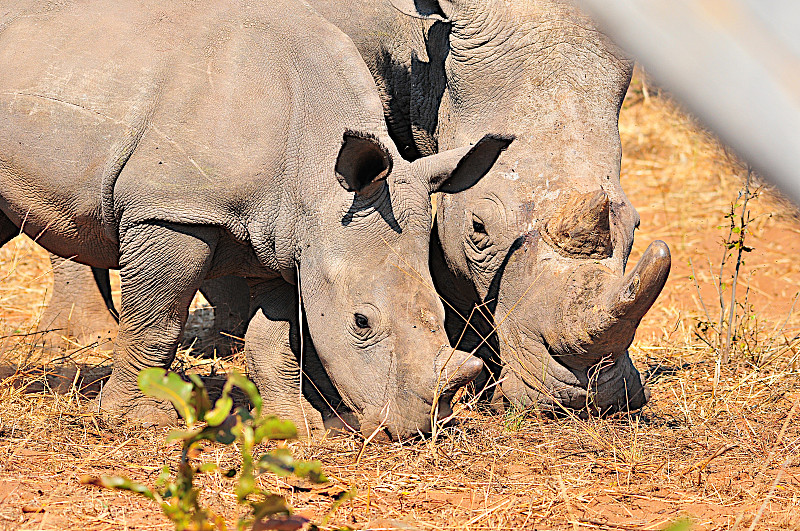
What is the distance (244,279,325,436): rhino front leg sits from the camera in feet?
14.9

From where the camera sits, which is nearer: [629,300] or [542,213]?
[629,300]

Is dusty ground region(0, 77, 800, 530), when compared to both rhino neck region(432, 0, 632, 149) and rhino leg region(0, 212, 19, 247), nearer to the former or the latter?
rhino leg region(0, 212, 19, 247)

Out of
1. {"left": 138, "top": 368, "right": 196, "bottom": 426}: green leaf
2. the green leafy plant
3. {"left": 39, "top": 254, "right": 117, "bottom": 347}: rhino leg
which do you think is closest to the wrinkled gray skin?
Result: the green leafy plant

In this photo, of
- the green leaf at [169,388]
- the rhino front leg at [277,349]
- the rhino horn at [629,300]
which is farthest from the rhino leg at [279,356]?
the green leaf at [169,388]

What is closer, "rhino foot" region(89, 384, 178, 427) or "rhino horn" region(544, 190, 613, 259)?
"rhino horn" region(544, 190, 613, 259)

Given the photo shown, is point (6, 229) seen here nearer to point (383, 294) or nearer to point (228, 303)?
point (228, 303)

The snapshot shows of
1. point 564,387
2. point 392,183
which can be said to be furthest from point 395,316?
point 564,387

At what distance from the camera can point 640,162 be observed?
418 inches

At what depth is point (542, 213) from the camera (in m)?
4.08

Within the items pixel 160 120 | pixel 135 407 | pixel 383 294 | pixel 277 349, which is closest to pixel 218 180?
pixel 160 120

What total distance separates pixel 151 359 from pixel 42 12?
1668 millimetres

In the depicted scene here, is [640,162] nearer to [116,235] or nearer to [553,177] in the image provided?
[553,177]

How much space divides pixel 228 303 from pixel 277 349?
60.3 inches

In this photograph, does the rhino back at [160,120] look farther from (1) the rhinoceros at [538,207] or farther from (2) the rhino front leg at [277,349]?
(1) the rhinoceros at [538,207]
